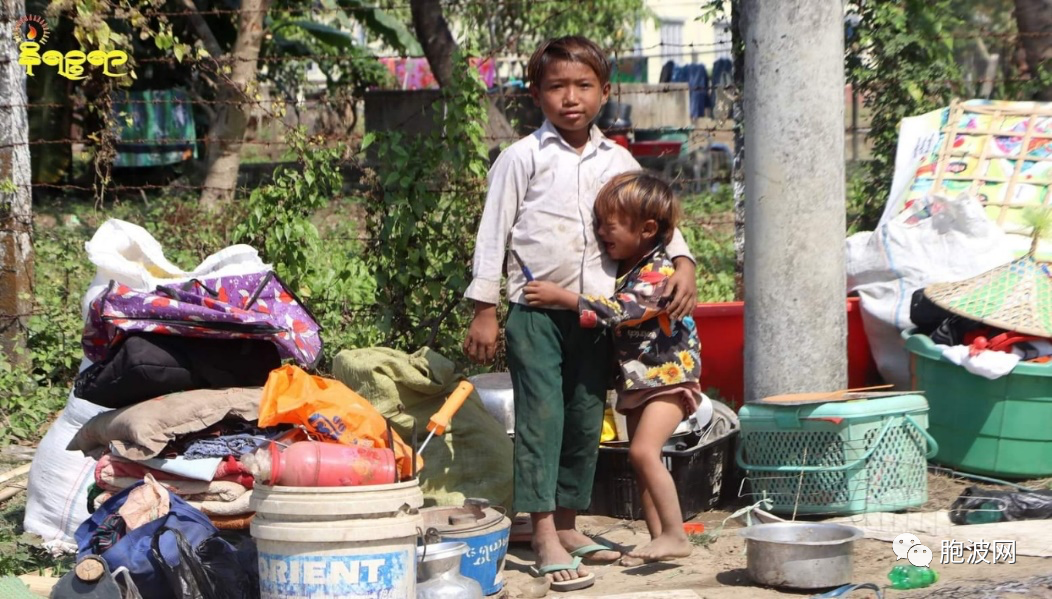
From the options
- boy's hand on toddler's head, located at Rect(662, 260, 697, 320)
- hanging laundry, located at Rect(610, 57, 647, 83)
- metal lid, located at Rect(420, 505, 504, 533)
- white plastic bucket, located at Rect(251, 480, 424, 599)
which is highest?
hanging laundry, located at Rect(610, 57, 647, 83)

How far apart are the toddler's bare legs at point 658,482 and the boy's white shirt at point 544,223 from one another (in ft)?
1.49

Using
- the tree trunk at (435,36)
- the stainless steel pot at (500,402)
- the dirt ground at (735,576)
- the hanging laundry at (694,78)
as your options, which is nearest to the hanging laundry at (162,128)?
the tree trunk at (435,36)

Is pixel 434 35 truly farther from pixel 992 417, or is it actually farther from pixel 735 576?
pixel 735 576

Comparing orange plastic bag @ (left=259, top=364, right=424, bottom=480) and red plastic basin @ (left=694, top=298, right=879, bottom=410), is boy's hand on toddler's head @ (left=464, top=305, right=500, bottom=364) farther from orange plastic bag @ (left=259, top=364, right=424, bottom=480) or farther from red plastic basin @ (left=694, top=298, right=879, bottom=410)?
red plastic basin @ (left=694, top=298, right=879, bottom=410)

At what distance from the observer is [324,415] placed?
3836 mm

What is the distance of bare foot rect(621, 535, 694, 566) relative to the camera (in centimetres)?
399

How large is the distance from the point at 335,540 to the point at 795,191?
2.51 metres

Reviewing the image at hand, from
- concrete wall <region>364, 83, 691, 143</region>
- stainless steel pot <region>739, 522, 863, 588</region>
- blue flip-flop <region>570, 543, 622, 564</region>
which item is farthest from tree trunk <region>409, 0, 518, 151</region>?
stainless steel pot <region>739, 522, 863, 588</region>

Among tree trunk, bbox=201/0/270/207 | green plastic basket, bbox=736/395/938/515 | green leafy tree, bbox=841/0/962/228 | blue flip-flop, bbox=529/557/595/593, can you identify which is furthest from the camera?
tree trunk, bbox=201/0/270/207

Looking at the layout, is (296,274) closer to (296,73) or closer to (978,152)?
(978,152)

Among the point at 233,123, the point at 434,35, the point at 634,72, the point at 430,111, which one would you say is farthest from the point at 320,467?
the point at 634,72

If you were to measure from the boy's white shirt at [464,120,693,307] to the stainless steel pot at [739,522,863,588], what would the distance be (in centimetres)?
99

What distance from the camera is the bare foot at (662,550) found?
13.1 feet

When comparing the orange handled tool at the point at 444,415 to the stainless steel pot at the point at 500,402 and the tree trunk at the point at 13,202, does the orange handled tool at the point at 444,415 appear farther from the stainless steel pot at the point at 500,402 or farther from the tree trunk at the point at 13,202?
the tree trunk at the point at 13,202
